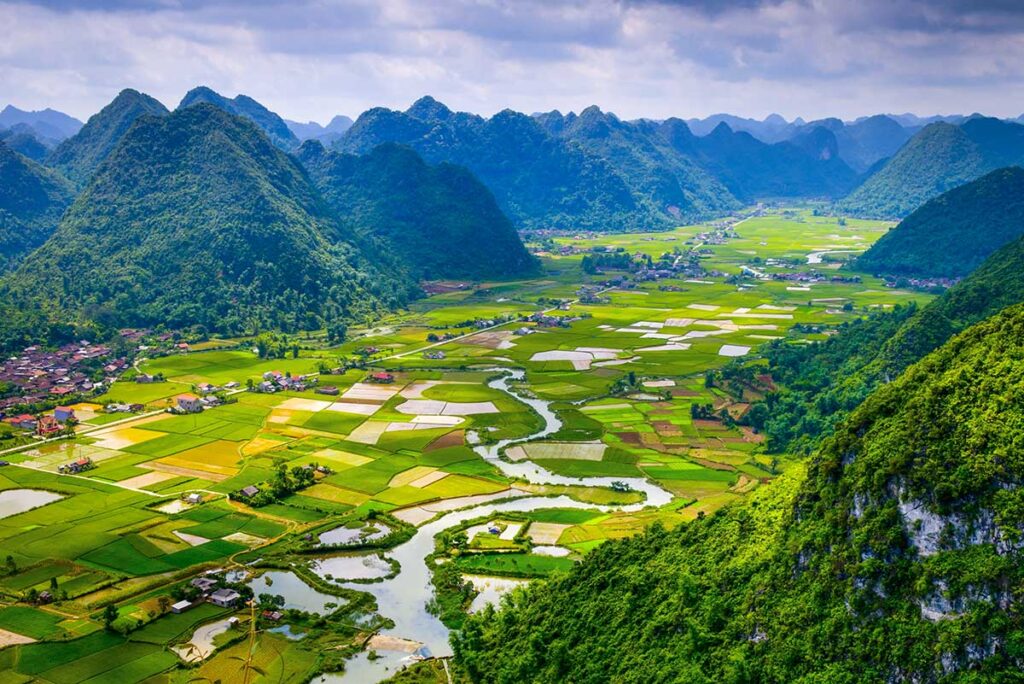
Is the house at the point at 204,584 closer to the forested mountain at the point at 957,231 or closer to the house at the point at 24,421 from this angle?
the house at the point at 24,421

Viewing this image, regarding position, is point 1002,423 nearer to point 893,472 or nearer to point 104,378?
point 893,472

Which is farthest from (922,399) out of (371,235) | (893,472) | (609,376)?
(371,235)

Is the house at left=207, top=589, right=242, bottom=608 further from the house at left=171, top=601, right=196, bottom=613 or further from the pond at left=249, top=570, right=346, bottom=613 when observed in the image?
the pond at left=249, top=570, right=346, bottom=613

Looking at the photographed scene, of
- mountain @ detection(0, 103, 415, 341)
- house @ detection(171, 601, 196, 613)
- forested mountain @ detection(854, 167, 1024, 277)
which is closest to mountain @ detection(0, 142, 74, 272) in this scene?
mountain @ detection(0, 103, 415, 341)

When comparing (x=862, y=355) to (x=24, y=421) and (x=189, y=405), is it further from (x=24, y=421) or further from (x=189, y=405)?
(x=24, y=421)

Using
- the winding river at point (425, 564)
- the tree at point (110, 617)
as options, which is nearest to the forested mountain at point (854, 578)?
the winding river at point (425, 564)
